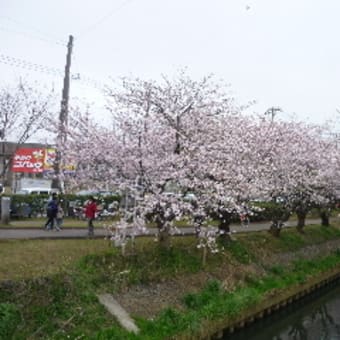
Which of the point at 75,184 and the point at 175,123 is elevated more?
the point at 175,123

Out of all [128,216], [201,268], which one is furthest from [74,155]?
[201,268]

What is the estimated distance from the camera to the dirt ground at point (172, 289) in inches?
568

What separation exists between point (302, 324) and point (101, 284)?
874 centimetres

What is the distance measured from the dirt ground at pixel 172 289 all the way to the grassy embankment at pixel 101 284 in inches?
6.4

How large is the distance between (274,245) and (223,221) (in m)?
4.71

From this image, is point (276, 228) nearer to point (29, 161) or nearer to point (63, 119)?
point (63, 119)

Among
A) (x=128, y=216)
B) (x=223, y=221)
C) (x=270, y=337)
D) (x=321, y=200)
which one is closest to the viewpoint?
(x=128, y=216)

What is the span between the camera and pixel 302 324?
1948 cm

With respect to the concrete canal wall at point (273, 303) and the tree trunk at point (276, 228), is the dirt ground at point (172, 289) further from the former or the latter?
the tree trunk at point (276, 228)

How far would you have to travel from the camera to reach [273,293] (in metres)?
19.4

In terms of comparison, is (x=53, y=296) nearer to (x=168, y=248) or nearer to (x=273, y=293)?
(x=168, y=248)

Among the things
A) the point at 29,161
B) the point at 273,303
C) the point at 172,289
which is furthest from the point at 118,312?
the point at 29,161

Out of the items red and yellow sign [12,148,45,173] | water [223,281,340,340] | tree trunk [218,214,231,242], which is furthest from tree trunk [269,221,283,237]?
red and yellow sign [12,148,45,173]

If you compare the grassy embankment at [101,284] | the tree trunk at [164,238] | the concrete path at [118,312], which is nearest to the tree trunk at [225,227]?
the grassy embankment at [101,284]
